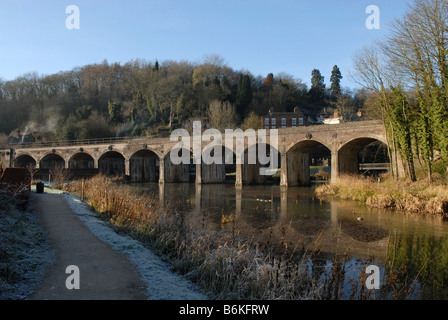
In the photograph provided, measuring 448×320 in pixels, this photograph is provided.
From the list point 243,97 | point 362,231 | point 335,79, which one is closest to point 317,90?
point 335,79

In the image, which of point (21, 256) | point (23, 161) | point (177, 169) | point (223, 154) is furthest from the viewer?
point (23, 161)

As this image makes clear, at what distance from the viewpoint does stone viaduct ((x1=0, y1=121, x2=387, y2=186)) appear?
2912 cm

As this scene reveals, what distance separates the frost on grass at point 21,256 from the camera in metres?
5.00

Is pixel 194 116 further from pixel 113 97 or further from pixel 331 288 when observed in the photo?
pixel 331 288

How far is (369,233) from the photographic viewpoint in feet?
38.8

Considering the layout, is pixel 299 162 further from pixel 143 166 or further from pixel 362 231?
pixel 143 166

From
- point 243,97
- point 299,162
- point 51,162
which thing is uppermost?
point 243,97

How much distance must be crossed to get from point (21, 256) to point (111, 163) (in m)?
49.1

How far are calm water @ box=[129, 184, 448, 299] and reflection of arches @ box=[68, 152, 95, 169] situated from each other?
1665 inches

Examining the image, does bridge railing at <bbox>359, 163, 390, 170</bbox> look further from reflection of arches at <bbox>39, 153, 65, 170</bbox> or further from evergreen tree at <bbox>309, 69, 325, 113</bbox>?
reflection of arches at <bbox>39, 153, 65, 170</bbox>

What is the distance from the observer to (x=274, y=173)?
46.7m

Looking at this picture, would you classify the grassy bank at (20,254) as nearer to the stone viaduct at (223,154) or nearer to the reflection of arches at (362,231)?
the reflection of arches at (362,231)

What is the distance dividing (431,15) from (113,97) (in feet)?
248

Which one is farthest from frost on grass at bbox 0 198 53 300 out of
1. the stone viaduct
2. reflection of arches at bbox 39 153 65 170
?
reflection of arches at bbox 39 153 65 170
